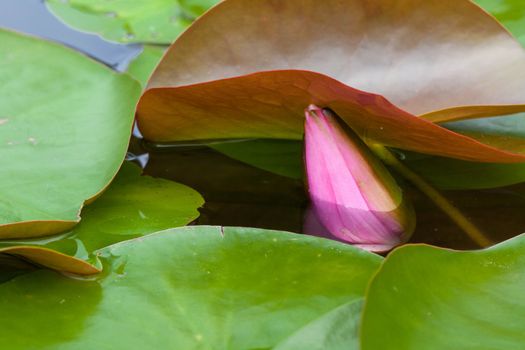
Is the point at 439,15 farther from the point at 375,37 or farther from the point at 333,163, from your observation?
the point at 333,163

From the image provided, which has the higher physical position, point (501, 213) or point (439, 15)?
point (439, 15)

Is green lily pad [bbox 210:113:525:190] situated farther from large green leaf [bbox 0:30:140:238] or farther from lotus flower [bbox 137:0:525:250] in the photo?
large green leaf [bbox 0:30:140:238]

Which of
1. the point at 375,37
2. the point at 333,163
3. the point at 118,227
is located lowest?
the point at 118,227

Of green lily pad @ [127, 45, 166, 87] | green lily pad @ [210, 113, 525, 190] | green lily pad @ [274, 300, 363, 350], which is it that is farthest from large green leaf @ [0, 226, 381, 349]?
green lily pad @ [127, 45, 166, 87]

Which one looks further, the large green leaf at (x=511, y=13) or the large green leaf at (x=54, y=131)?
the large green leaf at (x=511, y=13)

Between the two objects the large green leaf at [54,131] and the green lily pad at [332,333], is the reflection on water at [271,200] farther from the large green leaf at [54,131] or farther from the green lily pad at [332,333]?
the green lily pad at [332,333]

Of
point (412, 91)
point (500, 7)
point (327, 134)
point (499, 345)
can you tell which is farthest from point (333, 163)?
point (500, 7)

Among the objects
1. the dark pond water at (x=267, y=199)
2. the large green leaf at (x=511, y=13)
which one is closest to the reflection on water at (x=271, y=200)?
the dark pond water at (x=267, y=199)
